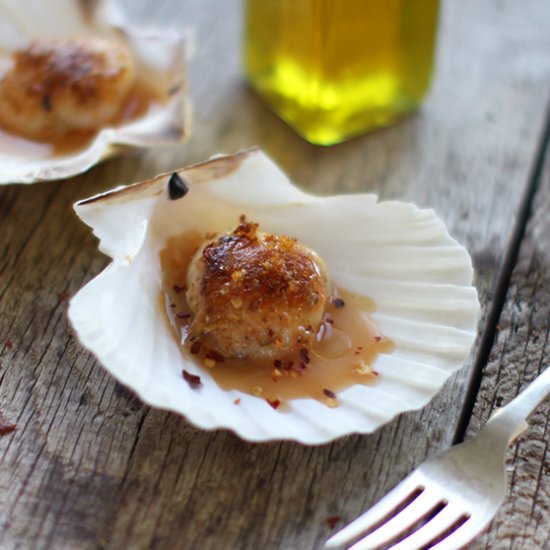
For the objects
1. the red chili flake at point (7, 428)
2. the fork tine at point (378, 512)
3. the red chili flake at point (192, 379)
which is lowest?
the red chili flake at point (7, 428)

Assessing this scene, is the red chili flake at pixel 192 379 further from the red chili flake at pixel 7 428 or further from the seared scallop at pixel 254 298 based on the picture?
the red chili flake at pixel 7 428

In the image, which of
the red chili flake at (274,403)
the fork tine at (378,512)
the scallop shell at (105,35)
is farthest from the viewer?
the scallop shell at (105,35)

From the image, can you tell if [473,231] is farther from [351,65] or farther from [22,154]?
[22,154]

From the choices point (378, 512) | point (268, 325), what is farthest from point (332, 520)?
point (268, 325)

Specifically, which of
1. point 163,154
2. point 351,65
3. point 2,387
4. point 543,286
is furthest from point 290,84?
point 2,387

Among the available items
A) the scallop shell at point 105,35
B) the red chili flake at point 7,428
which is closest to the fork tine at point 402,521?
the red chili flake at point 7,428

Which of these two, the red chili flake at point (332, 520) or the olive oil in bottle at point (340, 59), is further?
the olive oil in bottle at point (340, 59)
